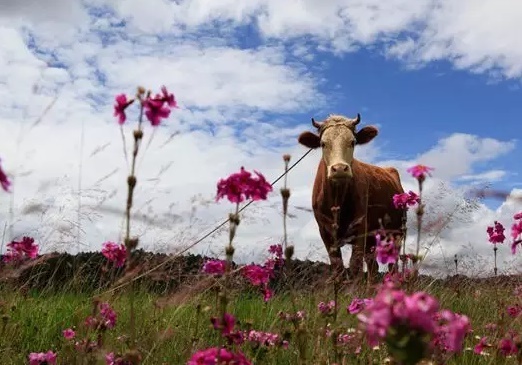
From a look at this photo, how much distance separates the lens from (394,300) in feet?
3.73

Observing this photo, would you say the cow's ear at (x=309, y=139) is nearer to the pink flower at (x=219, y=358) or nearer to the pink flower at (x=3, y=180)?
the pink flower at (x=219, y=358)

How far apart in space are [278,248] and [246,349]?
882 millimetres

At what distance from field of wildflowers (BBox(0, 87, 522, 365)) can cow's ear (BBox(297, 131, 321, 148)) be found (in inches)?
104

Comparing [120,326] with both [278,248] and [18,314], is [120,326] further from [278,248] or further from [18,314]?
[278,248]

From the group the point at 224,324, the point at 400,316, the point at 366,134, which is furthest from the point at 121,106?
the point at 366,134

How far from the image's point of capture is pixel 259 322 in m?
5.70

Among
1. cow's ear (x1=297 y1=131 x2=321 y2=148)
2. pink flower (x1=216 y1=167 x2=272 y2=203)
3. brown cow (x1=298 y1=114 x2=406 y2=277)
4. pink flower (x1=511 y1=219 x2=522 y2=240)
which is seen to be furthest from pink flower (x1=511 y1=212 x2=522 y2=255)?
cow's ear (x1=297 y1=131 x2=321 y2=148)

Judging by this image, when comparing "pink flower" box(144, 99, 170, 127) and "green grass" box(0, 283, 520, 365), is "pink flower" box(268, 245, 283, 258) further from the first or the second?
"pink flower" box(144, 99, 170, 127)

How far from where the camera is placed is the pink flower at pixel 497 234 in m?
4.89

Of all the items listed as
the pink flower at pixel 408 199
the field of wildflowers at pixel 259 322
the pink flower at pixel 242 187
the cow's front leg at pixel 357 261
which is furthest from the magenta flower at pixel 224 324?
the cow's front leg at pixel 357 261

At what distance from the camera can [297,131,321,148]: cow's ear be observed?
907cm

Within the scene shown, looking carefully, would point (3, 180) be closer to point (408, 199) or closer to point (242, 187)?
point (242, 187)

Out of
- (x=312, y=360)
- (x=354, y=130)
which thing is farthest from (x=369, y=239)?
(x=312, y=360)

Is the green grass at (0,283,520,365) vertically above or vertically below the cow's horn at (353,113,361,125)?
below
